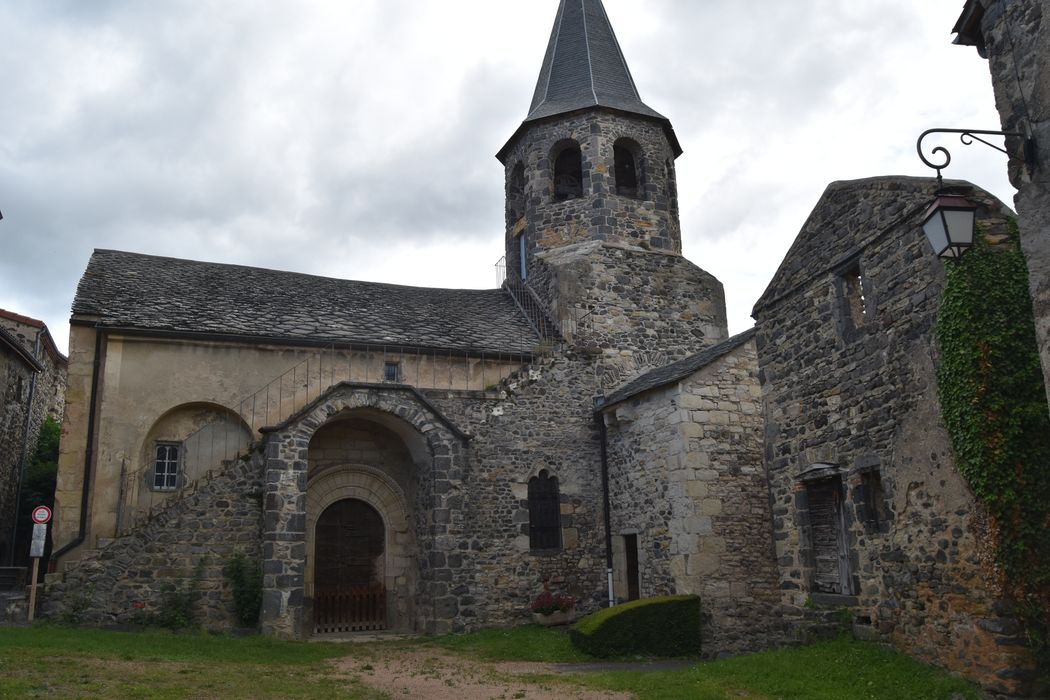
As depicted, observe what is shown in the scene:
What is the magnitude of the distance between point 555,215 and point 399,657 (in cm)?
1191

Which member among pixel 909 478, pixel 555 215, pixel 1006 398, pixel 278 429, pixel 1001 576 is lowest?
pixel 1001 576

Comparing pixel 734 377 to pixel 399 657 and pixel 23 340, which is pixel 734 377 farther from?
pixel 23 340

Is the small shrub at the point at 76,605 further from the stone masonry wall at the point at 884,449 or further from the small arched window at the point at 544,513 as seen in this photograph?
the stone masonry wall at the point at 884,449

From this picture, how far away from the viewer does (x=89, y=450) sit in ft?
49.7

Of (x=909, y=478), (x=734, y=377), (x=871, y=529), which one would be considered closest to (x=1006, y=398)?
(x=909, y=478)

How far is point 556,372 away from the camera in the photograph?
58.7 feet

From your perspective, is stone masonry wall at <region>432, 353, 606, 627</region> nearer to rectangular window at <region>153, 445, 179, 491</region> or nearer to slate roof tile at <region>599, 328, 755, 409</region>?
slate roof tile at <region>599, 328, 755, 409</region>

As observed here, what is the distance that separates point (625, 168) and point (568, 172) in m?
1.50

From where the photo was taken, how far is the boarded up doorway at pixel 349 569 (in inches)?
631

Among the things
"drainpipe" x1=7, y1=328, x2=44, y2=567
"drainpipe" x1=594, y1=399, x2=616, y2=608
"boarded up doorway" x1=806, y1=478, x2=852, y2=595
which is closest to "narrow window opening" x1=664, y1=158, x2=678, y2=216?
"drainpipe" x1=594, y1=399, x2=616, y2=608

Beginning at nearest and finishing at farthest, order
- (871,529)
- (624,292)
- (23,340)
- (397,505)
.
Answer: (871,529)
(397,505)
(624,292)
(23,340)

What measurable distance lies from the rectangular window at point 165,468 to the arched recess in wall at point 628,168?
12.0 metres

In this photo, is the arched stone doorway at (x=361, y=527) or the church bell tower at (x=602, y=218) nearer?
the arched stone doorway at (x=361, y=527)

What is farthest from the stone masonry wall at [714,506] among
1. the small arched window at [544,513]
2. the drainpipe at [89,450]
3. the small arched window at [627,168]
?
the drainpipe at [89,450]
